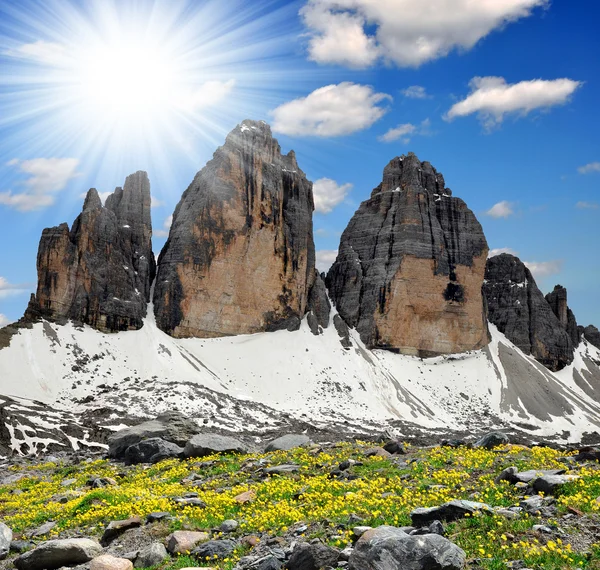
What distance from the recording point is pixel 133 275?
112 metres

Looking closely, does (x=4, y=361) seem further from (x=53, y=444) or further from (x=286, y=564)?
(x=286, y=564)

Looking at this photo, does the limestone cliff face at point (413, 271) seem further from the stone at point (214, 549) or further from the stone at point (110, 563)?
the stone at point (110, 563)

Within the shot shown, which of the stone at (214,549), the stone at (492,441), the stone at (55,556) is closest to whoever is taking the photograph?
the stone at (214,549)

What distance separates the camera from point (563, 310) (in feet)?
602

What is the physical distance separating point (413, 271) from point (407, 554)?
135 metres

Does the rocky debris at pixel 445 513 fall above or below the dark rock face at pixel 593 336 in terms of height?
below

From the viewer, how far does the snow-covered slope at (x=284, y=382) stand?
8194cm

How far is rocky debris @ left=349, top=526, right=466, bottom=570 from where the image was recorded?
8.80m

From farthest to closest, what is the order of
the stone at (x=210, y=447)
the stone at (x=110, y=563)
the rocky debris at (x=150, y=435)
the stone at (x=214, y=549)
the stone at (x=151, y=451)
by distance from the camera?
the rocky debris at (x=150, y=435) → the stone at (x=151, y=451) → the stone at (x=210, y=447) → the stone at (x=214, y=549) → the stone at (x=110, y=563)

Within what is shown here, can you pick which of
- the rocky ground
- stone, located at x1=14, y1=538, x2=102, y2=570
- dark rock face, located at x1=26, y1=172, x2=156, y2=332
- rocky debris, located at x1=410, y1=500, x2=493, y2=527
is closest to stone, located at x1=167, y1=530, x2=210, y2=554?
the rocky ground

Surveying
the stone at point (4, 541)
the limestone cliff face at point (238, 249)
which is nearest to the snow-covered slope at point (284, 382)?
the limestone cliff face at point (238, 249)

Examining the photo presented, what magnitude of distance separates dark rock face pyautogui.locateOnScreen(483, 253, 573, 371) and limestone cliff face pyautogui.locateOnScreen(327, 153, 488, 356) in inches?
778

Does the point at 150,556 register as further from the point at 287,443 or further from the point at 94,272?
the point at 94,272

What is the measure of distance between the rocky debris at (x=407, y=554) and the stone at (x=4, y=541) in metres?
9.15
